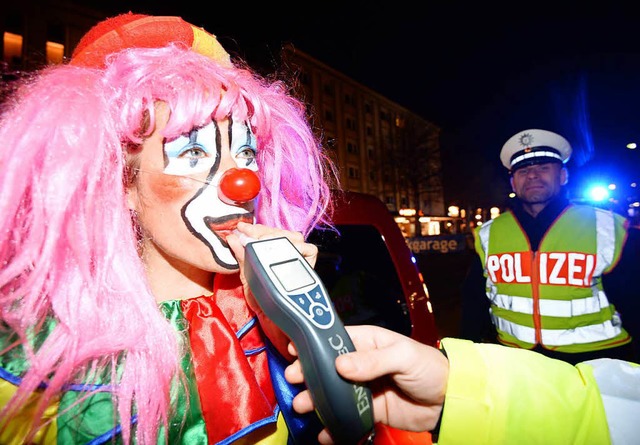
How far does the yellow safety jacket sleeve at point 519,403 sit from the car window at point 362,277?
4.72 feet

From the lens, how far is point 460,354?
1.00 m

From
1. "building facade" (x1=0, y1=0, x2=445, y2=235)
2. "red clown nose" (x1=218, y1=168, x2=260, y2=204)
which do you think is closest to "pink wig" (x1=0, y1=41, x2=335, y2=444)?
"red clown nose" (x1=218, y1=168, x2=260, y2=204)

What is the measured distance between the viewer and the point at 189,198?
1.14m

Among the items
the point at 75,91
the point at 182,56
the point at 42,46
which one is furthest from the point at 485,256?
the point at 42,46

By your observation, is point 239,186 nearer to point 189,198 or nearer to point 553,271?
point 189,198

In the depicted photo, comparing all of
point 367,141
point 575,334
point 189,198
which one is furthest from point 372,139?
point 189,198

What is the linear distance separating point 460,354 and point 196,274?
94 centimetres

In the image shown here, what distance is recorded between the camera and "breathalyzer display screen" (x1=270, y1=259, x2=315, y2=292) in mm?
815

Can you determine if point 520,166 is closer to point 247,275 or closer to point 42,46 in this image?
point 247,275

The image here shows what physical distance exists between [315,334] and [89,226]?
0.81 m

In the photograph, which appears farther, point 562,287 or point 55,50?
point 55,50

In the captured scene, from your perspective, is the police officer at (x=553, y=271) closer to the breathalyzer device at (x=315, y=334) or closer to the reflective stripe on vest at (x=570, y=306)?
the reflective stripe on vest at (x=570, y=306)

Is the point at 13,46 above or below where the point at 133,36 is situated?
above

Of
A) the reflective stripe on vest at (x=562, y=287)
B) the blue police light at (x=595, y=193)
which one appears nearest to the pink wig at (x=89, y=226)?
the reflective stripe on vest at (x=562, y=287)
